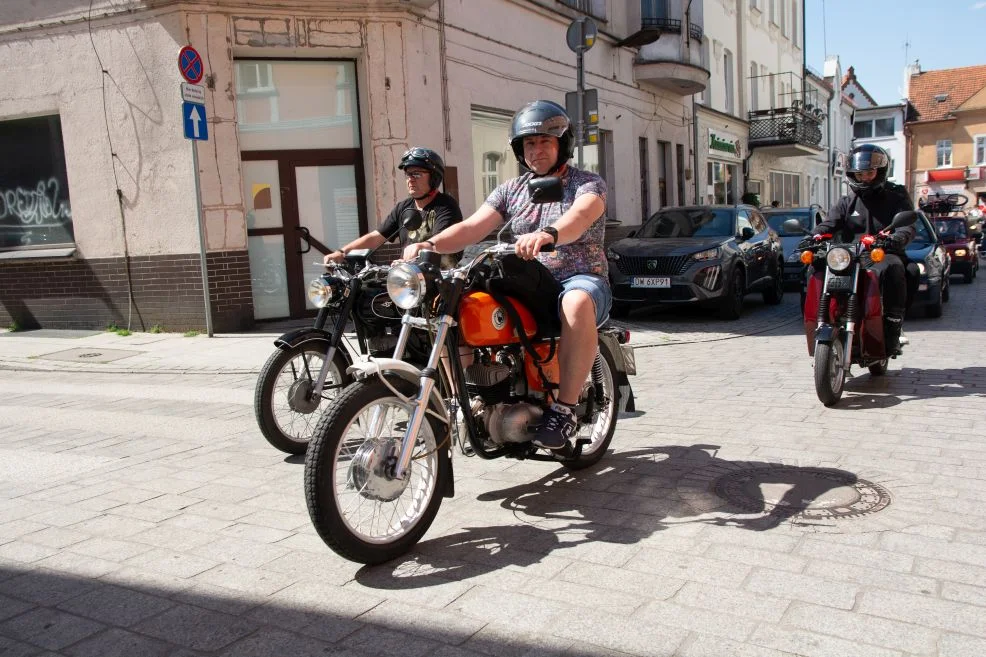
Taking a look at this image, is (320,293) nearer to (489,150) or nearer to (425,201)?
(425,201)

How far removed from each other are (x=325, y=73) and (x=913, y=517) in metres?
10.4

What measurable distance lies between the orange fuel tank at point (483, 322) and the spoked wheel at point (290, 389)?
1613 mm

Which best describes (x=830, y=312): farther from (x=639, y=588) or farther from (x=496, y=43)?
(x=496, y=43)

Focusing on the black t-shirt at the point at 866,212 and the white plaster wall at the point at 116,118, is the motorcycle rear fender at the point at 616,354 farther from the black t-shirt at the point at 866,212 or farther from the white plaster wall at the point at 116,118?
the white plaster wall at the point at 116,118

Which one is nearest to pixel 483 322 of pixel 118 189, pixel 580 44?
pixel 580 44

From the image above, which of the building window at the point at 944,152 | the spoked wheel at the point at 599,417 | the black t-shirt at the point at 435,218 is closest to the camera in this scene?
the spoked wheel at the point at 599,417

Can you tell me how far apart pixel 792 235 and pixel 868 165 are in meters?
11.1

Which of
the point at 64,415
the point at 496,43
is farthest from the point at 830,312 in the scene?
the point at 496,43

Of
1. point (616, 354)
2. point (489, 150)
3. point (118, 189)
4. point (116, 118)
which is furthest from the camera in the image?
point (489, 150)

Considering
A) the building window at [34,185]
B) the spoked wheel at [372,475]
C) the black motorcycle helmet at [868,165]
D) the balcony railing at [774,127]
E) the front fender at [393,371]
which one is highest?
the balcony railing at [774,127]

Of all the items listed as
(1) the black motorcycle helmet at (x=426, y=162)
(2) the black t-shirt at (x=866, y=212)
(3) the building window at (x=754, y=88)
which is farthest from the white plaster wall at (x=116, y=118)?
(3) the building window at (x=754, y=88)

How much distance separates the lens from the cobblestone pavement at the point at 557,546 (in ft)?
9.07

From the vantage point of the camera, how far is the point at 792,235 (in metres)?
17.6

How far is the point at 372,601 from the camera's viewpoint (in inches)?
120
